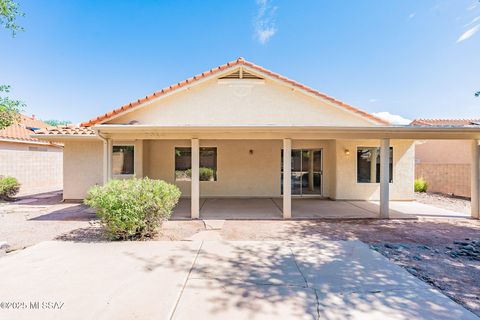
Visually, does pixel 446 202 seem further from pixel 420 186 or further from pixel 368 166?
pixel 368 166

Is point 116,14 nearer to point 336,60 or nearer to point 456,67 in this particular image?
point 336,60

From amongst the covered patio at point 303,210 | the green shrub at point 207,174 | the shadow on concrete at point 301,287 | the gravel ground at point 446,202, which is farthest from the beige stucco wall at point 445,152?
the shadow on concrete at point 301,287

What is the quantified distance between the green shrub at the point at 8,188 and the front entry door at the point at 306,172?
14521 millimetres

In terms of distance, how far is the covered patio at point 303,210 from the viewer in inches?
356

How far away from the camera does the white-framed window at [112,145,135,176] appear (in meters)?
11.9

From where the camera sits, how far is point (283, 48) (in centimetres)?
1520

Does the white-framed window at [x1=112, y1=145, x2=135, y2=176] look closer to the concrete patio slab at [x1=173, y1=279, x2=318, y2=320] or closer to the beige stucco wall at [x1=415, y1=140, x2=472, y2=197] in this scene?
the concrete patio slab at [x1=173, y1=279, x2=318, y2=320]

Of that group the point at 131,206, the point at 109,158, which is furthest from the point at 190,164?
the point at 131,206

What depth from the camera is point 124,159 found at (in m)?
12.0

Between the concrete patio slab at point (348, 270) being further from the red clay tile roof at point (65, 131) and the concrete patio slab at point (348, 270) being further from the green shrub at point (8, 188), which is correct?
the green shrub at point (8, 188)

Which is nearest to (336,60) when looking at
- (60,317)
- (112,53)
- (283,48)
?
(283,48)

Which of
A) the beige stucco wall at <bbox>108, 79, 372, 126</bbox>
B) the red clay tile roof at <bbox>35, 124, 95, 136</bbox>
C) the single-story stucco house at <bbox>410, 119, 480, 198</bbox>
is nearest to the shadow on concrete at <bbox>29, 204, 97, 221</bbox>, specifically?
the red clay tile roof at <bbox>35, 124, 95, 136</bbox>

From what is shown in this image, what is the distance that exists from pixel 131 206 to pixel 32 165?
15997mm

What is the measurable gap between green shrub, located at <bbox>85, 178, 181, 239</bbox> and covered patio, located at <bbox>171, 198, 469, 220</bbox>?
2435 millimetres
